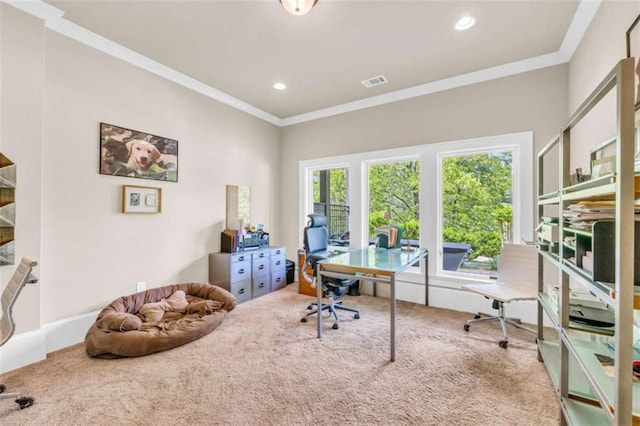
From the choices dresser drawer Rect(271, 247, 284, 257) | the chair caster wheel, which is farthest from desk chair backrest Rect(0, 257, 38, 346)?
dresser drawer Rect(271, 247, 284, 257)

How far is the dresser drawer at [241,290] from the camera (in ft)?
12.1

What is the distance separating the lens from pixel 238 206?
4316 millimetres

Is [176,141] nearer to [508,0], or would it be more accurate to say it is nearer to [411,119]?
[411,119]

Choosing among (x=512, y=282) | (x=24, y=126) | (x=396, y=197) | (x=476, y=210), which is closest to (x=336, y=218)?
(x=396, y=197)

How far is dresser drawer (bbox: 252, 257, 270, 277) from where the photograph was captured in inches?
158

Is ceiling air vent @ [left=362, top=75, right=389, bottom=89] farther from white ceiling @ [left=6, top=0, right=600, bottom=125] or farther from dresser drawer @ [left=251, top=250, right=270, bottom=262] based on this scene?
dresser drawer @ [left=251, top=250, right=270, bottom=262]

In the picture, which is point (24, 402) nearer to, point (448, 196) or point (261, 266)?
point (261, 266)

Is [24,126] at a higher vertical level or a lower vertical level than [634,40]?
lower

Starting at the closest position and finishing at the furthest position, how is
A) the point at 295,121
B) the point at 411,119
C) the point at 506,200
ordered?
the point at 506,200 < the point at 411,119 < the point at 295,121

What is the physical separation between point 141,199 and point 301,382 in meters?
2.63

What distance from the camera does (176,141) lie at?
11.4ft

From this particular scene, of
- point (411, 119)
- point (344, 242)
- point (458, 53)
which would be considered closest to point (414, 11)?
point (458, 53)

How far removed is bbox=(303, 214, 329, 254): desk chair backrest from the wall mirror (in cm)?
121

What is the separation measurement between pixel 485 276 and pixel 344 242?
208 cm
